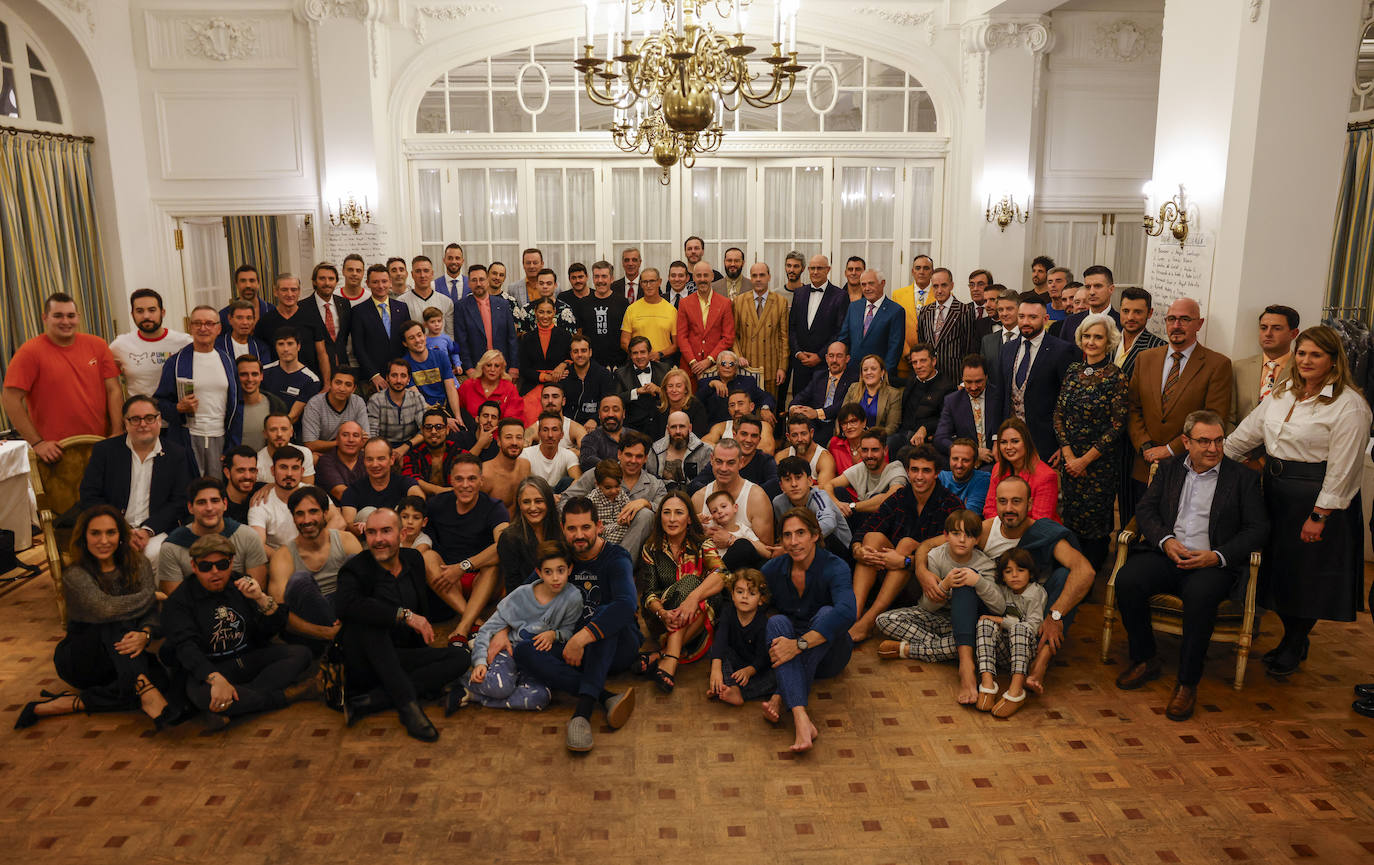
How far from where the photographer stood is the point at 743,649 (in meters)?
4.41

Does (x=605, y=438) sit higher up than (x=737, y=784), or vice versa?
(x=605, y=438)

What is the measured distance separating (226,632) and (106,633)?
492mm

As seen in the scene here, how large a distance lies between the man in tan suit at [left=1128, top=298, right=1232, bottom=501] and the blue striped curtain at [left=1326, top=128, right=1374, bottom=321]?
3.02 meters

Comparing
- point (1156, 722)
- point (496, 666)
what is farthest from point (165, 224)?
point (1156, 722)

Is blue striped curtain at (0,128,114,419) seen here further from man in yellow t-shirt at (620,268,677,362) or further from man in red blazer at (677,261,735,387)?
man in red blazer at (677,261,735,387)

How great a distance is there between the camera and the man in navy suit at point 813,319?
7.16 metres

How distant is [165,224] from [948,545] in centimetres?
739

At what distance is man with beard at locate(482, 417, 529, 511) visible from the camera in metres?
5.49

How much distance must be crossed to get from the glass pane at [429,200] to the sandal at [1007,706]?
6.84 metres

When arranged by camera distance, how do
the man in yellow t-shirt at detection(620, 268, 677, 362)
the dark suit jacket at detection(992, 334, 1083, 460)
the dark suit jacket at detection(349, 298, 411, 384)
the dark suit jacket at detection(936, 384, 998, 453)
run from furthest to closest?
the man in yellow t-shirt at detection(620, 268, 677, 362)
the dark suit jacket at detection(349, 298, 411, 384)
the dark suit jacket at detection(936, 384, 998, 453)
the dark suit jacket at detection(992, 334, 1083, 460)

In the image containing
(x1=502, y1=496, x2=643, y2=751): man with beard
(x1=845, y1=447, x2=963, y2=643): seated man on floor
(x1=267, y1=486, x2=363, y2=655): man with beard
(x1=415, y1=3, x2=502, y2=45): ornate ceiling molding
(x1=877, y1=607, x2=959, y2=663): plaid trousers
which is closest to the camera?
(x1=502, y1=496, x2=643, y2=751): man with beard

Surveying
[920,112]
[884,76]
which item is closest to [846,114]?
[884,76]

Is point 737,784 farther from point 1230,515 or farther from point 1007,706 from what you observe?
point 1230,515

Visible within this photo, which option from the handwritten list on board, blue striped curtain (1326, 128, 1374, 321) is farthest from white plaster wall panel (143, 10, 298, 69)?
blue striped curtain (1326, 128, 1374, 321)
